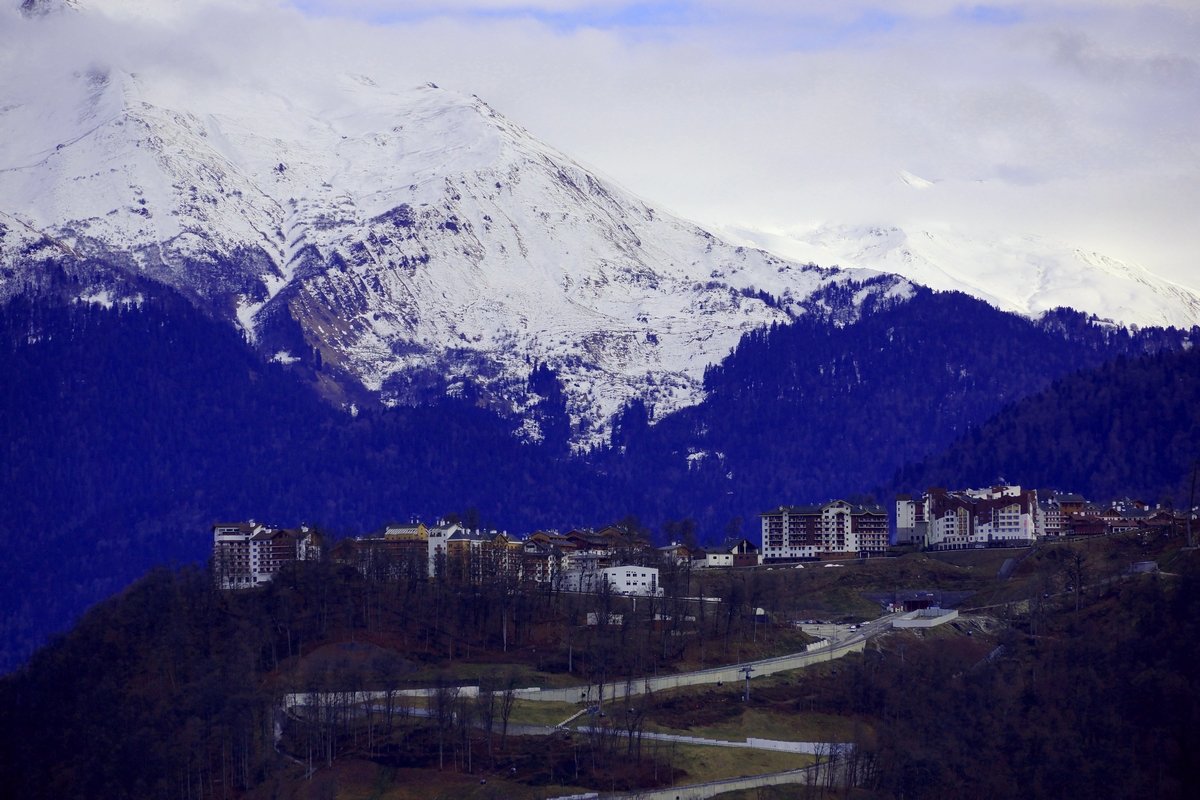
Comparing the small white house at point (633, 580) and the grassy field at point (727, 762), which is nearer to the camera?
the grassy field at point (727, 762)

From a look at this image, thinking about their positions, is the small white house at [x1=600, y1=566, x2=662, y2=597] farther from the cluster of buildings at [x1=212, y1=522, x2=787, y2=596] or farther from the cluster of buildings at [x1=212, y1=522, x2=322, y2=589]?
the cluster of buildings at [x1=212, y1=522, x2=322, y2=589]

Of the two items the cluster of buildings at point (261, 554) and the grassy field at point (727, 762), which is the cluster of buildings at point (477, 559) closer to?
the cluster of buildings at point (261, 554)

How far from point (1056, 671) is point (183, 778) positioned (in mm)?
56577

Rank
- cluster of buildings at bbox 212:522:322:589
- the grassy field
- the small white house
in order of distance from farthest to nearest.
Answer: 1. cluster of buildings at bbox 212:522:322:589
2. the small white house
3. the grassy field

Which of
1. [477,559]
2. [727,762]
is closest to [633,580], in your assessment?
[477,559]

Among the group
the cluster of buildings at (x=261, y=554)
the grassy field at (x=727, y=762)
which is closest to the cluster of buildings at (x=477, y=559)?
the cluster of buildings at (x=261, y=554)

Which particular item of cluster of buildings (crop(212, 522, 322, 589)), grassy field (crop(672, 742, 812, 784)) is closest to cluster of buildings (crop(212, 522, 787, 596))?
cluster of buildings (crop(212, 522, 322, 589))

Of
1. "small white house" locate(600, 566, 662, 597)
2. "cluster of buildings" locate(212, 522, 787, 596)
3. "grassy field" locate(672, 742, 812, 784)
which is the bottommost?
"grassy field" locate(672, 742, 812, 784)

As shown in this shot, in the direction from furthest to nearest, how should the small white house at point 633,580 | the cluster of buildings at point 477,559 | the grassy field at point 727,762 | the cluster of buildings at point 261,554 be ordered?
the cluster of buildings at point 261,554
the small white house at point 633,580
the cluster of buildings at point 477,559
the grassy field at point 727,762

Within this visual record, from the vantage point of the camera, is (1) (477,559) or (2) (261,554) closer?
(1) (477,559)

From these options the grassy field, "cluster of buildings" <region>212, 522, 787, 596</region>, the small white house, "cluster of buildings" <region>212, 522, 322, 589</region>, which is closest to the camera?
the grassy field

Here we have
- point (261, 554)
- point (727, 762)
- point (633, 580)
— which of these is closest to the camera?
point (727, 762)

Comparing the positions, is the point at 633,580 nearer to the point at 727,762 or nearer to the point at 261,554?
the point at 261,554

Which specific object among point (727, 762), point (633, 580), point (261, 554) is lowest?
point (727, 762)
